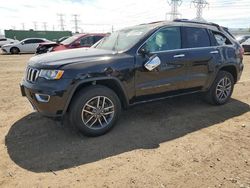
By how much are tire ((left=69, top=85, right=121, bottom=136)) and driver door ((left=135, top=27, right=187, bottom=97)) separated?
519 millimetres

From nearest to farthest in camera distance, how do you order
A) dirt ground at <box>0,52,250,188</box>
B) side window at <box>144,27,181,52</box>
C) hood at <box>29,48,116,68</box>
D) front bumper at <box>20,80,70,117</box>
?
dirt ground at <box>0,52,250,188</box>, front bumper at <box>20,80,70,117</box>, hood at <box>29,48,116,68</box>, side window at <box>144,27,181,52</box>

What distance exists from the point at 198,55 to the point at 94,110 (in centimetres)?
236

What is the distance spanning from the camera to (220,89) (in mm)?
5824

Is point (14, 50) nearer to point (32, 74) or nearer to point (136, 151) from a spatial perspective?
point (32, 74)

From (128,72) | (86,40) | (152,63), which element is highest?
(86,40)

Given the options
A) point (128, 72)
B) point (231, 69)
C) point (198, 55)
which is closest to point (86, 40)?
point (231, 69)

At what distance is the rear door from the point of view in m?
5.13

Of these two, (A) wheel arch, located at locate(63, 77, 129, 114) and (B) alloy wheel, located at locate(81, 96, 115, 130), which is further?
(B) alloy wheel, located at locate(81, 96, 115, 130)

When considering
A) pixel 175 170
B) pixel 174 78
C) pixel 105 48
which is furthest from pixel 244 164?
pixel 105 48

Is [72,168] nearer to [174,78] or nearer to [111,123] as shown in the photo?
[111,123]

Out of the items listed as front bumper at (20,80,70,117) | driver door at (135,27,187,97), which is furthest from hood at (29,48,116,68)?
driver door at (135,27,187,97)

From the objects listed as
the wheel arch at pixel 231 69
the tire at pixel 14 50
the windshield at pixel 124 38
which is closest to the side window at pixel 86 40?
the windshield at pixel 124 38

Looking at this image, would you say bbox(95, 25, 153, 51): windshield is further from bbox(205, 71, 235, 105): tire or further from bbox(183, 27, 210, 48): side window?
bbox(205, 71, 235, 105): tire

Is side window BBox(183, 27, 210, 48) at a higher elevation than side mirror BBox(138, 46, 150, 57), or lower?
higher
